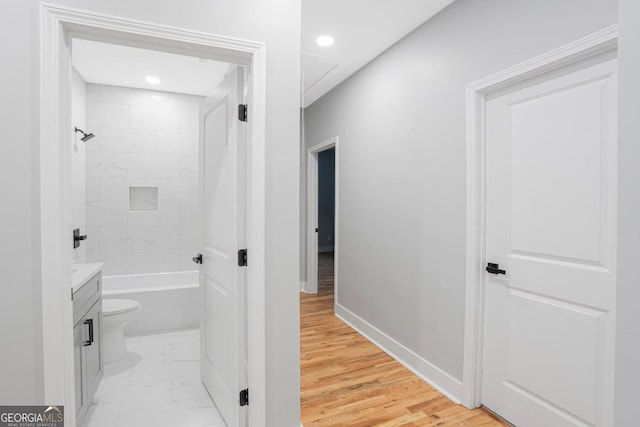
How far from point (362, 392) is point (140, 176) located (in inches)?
136

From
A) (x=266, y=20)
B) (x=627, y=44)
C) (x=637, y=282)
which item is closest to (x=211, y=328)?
(x=266, y=20)

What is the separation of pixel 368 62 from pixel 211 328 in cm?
277

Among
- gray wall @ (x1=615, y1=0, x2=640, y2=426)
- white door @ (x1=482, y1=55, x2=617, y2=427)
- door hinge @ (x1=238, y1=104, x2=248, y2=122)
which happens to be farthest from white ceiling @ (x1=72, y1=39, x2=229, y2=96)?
gray wall @ (x1=615, y1=0, x2=640, y2=426)

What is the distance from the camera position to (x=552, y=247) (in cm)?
178

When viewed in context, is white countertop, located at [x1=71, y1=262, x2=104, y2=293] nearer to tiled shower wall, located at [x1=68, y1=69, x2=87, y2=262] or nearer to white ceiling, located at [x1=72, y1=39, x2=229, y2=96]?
tiled shower wall, located at [x1=68, y1=69, x2=87, y2=262]

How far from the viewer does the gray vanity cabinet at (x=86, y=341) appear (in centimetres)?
173

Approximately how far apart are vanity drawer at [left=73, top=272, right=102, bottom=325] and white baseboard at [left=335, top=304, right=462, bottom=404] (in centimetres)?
231

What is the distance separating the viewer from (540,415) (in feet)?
5.98

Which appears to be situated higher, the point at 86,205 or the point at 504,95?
the point at 504,95

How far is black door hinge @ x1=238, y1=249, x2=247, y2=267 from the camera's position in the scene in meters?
1.74

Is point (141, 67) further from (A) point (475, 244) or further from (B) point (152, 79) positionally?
(A) point (475, 244)

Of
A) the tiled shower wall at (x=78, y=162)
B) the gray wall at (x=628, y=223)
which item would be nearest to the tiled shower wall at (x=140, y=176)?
the tiled shower wall at (x=78, y=162)

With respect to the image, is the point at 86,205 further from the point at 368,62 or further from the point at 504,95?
the point at 504,95

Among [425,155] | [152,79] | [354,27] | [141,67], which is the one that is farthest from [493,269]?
[152,79]
